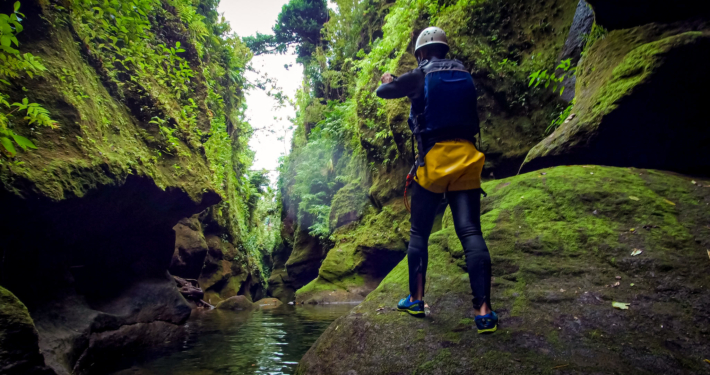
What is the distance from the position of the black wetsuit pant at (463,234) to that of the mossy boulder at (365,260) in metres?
7.04

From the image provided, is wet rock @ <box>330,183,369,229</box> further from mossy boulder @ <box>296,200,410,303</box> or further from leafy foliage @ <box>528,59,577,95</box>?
leafy foliage @ <box>528,59,577,95</box>

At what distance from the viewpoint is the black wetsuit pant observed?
222 cm

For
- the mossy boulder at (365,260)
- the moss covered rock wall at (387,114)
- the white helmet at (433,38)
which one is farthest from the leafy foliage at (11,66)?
the mossy boulder at (365,260)

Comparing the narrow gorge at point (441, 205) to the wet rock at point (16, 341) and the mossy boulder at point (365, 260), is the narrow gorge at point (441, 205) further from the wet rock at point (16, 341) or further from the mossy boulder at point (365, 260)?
the mossy boulder at point (365, 260)

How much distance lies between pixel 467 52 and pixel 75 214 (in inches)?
296

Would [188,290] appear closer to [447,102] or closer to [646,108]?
[447,102]

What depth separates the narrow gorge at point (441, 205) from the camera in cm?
230

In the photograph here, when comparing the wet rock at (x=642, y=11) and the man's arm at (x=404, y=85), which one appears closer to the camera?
the man's arm at (x=404, y=85)

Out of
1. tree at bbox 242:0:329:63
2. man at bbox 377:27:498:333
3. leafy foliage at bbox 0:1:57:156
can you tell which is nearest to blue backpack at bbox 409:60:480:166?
man at bbox 377:27:498:333

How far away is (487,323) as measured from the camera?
221 cm

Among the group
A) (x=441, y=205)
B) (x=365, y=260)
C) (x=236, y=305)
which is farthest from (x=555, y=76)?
(x=236, y=305)

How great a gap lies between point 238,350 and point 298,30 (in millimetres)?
22106

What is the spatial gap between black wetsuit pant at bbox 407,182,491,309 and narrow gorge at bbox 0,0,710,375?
0.33 m

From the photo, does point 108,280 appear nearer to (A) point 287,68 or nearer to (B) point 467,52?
(B) point 467,52
